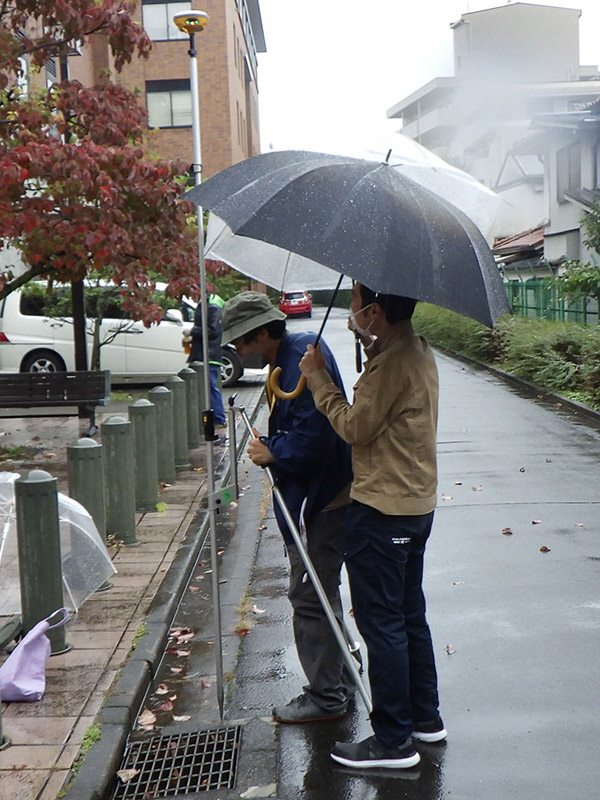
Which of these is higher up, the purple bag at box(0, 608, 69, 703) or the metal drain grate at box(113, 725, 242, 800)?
the purple bag at box(0, 608, 69, 703)

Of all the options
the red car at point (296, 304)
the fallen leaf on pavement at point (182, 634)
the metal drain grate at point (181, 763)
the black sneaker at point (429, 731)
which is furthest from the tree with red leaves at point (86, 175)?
the red car at point (296, 304)

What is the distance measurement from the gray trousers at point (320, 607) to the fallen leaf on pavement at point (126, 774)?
831mm

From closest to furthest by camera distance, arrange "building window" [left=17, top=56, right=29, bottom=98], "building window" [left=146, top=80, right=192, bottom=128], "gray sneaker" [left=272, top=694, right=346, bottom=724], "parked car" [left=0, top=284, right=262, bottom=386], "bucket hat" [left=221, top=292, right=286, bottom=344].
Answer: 1. "bucket hat" [left=221, top=292, right=286, bottom=344]
2. "gray sneaker" [left=272, top=694, right=346, bottom=724]
3. "building window" [left=17, top=56, right=29, bottom=98]
4. "parked car" [left=0, top=284, right=262, bottom=386]
5. "building window" [left=146, top=80, right=192, bottom=128]

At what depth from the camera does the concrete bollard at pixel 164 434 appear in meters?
9.65

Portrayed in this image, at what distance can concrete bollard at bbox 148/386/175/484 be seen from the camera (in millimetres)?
9648

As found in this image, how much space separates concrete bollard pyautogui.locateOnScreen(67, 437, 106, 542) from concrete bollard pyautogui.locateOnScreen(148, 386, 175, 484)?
2.88 metres

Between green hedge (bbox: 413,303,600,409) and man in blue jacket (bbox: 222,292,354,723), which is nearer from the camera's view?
man in blue jacket (bbox: 222,292,354,723)

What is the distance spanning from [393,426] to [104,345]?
1657 centimetres

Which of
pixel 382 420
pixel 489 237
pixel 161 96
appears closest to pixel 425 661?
pixel 382 420

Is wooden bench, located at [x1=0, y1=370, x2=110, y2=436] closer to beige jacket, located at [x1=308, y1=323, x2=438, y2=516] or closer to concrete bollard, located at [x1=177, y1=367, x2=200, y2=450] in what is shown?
concrete bollard, located at [x1=177, y1=367, x2=200, y2=450]

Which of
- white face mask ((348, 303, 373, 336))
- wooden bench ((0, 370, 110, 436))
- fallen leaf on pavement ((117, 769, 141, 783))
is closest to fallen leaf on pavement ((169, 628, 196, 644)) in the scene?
fallen leaf on pavement ((117, 769, 141, 783))

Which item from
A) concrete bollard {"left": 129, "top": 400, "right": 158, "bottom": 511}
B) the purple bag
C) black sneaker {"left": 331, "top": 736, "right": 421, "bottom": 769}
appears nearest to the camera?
black sneaker {"left": 331, "top": 736, "right": 421, "bottom": 769}

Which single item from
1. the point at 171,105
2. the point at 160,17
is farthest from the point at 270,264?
the point at 171,105

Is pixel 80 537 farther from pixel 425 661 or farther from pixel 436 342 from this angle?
pixel 436 342
